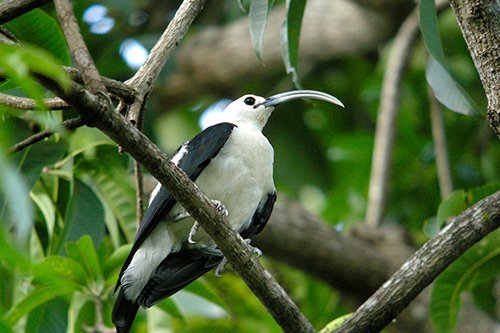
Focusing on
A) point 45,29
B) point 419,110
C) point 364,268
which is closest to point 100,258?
point 45,29

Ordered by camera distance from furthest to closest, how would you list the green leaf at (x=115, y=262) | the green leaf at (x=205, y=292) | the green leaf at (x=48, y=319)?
the green leaf at (x=205, y=292), the green leaf at (x=115, y=262), the green leaf at (x=48, y=319)

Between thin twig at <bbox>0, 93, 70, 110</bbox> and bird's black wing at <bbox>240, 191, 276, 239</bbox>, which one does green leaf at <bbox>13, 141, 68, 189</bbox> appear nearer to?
bird's black wing at <bbox>240, 191, 276, 239</bbox>

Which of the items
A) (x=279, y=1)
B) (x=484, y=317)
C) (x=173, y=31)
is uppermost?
(x=173, y=31)

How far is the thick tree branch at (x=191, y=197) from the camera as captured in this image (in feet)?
8.39

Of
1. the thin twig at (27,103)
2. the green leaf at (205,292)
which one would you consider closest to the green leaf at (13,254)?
A: the thin twig at (27,103)

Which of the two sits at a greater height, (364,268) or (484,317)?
(364,268)

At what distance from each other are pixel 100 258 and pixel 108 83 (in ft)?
6.17

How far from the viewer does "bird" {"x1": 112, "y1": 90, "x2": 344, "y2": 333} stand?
169 inches

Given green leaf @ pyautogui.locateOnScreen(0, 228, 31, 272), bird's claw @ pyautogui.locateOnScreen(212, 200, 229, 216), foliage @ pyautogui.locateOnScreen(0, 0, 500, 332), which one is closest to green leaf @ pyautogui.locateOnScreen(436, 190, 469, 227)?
foliage @ pyautogui.locateOnScreen(0, 0, 500, 332)

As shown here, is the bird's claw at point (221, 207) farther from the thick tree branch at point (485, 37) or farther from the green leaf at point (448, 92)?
the thick tree branch at point (485, 37)

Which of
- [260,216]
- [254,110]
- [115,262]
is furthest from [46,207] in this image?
[254,110]

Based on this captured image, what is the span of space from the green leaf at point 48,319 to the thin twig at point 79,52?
201cm

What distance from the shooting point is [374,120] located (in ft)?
29.7

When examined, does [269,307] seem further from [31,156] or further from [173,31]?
[31,156]
